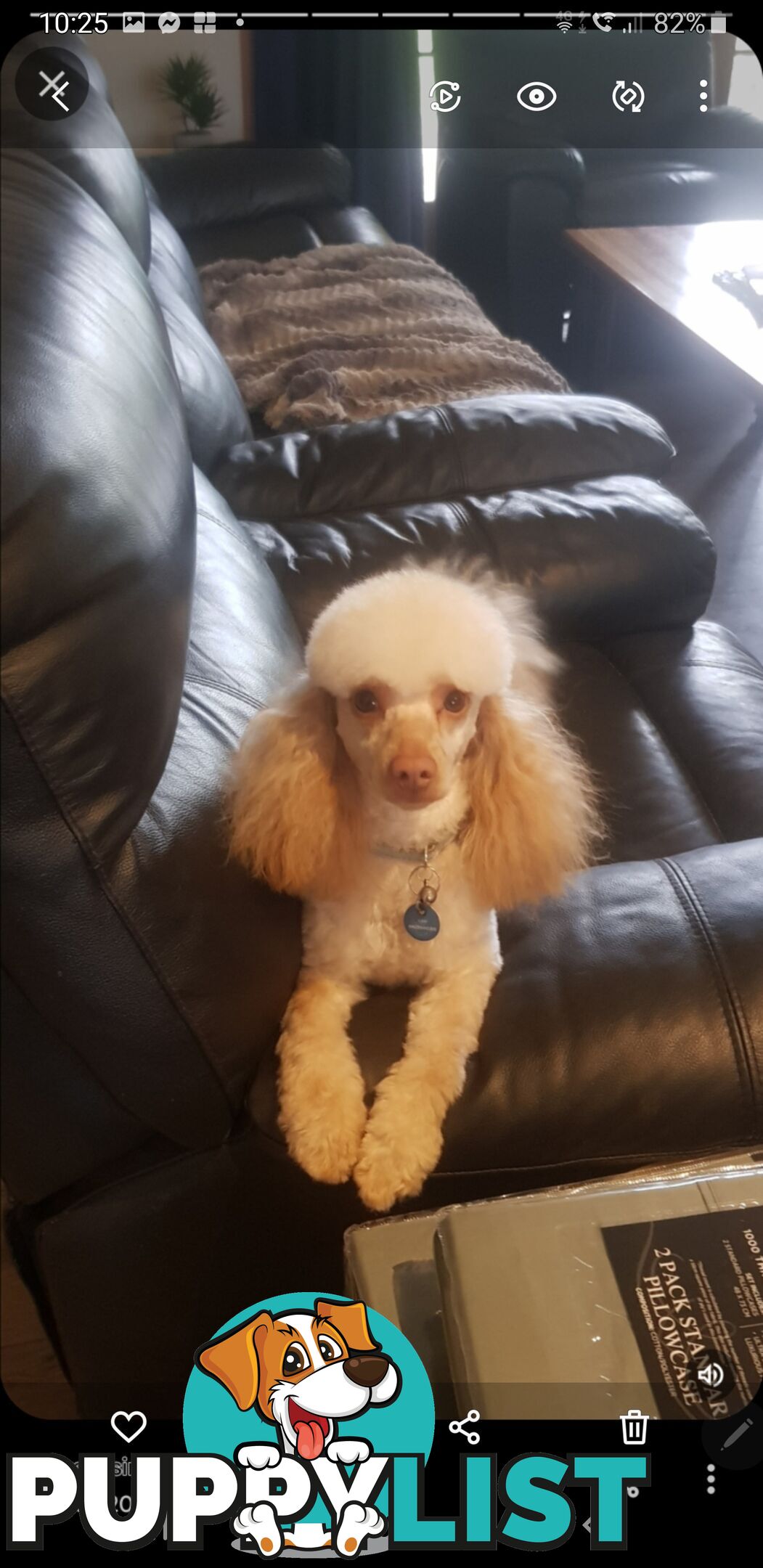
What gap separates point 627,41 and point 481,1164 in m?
1.04

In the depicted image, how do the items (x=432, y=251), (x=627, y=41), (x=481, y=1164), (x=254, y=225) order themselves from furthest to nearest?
1. (x=432, y=251)
2. (x=254, y=225)
3. (x=627, y=41)
4. (x=481, y=1164)

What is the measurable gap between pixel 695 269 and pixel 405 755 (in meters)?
2.11

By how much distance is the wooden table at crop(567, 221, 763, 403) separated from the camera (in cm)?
198

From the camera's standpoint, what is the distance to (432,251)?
294 cm

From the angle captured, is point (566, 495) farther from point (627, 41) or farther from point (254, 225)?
point (254, 225)

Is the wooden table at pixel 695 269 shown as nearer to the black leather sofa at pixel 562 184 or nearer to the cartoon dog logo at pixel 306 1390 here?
the black leather sofa at pixel 562 184

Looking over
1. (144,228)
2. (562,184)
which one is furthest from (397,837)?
(562,184)

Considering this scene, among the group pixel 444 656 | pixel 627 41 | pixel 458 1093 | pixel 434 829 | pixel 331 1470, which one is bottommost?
pixel 331 1470

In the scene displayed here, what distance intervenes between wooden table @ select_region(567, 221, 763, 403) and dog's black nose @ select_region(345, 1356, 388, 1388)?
5.95 feet

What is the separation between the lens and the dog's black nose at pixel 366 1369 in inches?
22.5

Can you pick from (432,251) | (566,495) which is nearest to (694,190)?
(432,251)

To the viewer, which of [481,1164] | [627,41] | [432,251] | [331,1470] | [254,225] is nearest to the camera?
[331,1470]

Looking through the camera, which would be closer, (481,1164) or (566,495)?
(481,1164)

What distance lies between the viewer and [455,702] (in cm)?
83
